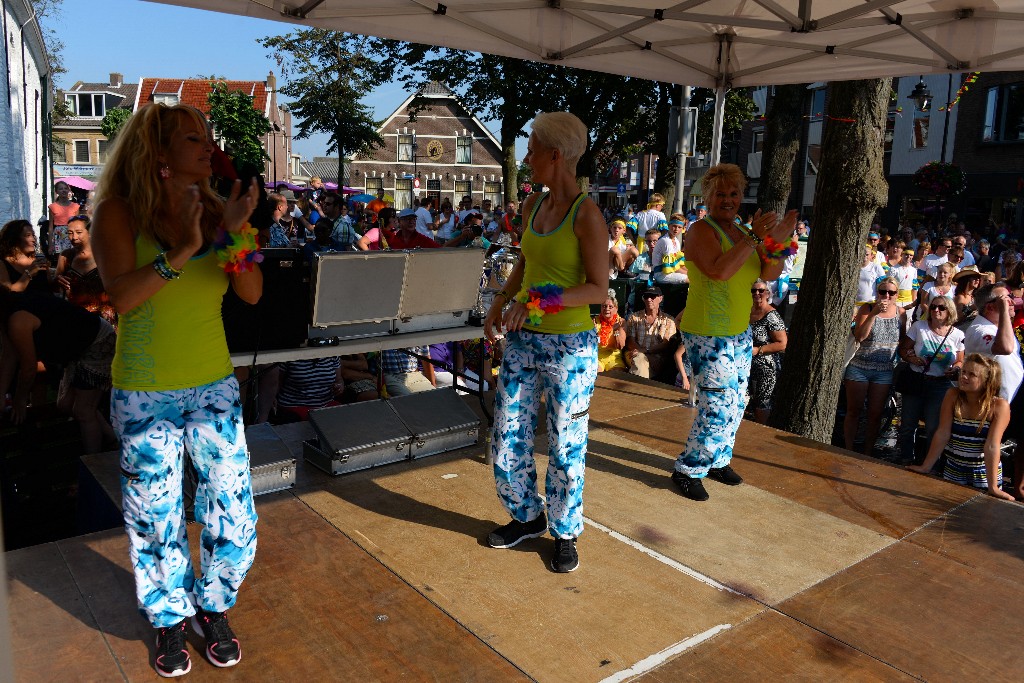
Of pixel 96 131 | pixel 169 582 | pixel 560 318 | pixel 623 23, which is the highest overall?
pixel 96 131

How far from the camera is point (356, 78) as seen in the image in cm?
3231

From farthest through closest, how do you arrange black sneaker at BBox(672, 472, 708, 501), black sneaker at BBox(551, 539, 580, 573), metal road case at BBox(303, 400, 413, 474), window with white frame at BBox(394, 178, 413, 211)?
window with white frame at BBox(394, 178, 413, 211)
metal road case at BBox(303, 400, 413, 474)
black sneaker at BBox(672, 472, 708, 501)
black sneaker at BBox(551, 539, 580, 573)

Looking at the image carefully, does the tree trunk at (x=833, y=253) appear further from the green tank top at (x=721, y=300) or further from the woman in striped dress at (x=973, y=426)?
→ the green tank top at (x=721, y=300)

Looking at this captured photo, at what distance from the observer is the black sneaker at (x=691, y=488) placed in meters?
4.22

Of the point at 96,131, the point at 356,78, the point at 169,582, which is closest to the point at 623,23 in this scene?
the point at 169,582

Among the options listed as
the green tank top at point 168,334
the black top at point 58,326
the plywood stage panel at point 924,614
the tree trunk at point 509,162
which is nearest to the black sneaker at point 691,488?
the plywood stage panel at point 924,614

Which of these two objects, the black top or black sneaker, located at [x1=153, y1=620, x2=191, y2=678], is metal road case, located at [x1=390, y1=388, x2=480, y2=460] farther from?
black sneaker, located at [x1=153, y1=620, x2=191, y2=678]

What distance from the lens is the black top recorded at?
14.9ft

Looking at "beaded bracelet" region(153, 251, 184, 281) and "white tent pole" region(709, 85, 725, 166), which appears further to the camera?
"white tent pole" region(709, 85, 725, 166)

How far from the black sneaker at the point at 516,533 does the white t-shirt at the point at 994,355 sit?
3667 mm

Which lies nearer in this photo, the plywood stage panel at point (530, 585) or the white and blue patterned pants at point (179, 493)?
the white and blue patterned pants at point (179, 493)

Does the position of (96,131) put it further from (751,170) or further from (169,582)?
(169,582)

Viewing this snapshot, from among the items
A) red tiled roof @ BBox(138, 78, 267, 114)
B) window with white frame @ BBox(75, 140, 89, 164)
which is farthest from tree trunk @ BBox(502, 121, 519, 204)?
window with white frame @ BBox(75, 140, 89, 164)

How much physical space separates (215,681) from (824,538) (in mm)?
2860
